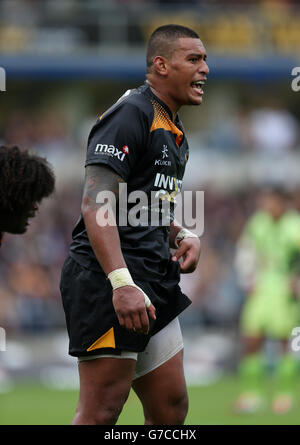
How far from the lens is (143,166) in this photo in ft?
15.2

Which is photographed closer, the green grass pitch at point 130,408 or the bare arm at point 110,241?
the bare arm at point 110,241

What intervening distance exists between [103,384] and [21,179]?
1186mm

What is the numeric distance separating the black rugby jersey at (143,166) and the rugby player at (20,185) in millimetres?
329

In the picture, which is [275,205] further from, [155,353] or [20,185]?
[20,185]

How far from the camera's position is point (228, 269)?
627 inches

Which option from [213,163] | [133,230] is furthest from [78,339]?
[213,163]

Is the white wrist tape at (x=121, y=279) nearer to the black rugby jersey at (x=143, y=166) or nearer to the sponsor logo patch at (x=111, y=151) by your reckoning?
the black rugby jersey at (x=143, y=166)

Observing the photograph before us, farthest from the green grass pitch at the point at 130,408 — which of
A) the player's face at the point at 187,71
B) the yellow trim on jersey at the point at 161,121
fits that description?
the player's face at the point at 187,71

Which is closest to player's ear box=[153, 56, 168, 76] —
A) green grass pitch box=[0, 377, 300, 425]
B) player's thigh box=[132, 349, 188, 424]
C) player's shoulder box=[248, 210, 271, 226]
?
player's thigh box=[132, 349, 188, 424]

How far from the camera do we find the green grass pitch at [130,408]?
8828mm

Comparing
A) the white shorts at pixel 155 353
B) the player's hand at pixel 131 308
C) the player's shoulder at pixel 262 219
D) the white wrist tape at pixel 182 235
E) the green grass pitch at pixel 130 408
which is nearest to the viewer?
the player's hand at pixel 131 308

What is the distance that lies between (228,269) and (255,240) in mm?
5249

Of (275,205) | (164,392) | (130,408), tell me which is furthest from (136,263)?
(275,205)
